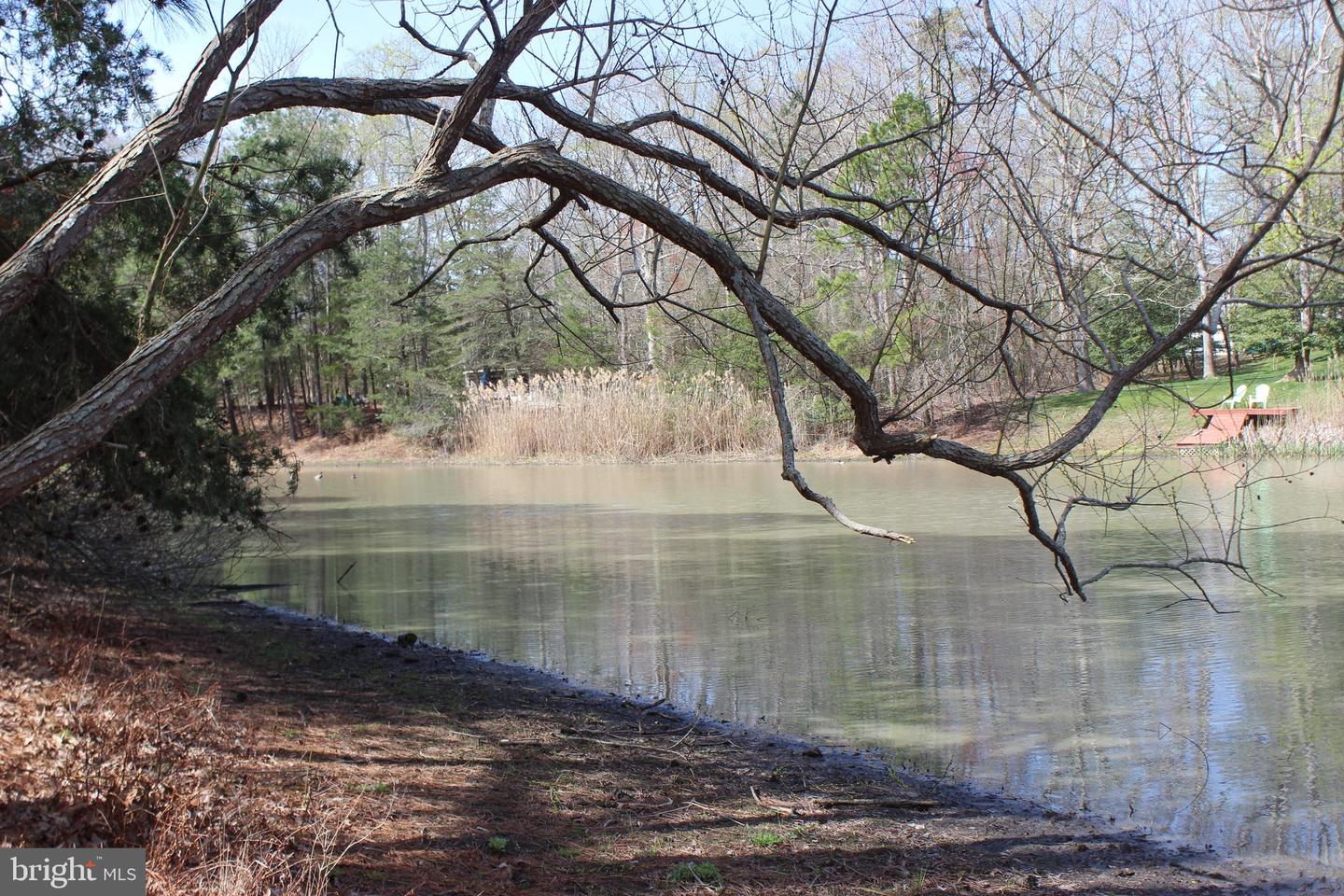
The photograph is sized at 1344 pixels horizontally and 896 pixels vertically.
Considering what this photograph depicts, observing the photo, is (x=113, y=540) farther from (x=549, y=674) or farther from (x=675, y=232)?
(x=675, y=232)

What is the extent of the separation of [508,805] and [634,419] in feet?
56.8

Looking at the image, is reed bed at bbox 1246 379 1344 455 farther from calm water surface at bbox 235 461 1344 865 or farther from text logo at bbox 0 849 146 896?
text logo at bbox 0 849 146 896

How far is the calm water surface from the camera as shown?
4.80 m

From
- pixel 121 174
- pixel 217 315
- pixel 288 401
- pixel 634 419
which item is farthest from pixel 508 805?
pixel 288 401

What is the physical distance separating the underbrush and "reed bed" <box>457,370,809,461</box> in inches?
619

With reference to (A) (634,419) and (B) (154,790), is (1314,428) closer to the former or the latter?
(A) (634,419)

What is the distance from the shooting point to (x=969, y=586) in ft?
28.6

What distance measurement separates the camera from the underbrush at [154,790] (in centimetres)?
298

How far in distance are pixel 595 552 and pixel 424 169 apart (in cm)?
821

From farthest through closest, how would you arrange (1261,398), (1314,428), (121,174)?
(1261,398) → (1314,428) → (121,174)

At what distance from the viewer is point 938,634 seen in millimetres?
7242

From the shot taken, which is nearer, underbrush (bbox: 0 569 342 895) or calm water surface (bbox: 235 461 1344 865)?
underbrush (bbox: 0 569 342 895)

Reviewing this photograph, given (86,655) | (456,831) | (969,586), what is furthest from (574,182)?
(969,586)

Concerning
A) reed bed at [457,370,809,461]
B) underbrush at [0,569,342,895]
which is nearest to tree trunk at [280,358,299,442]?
reed bed at [457,370,809,461]
